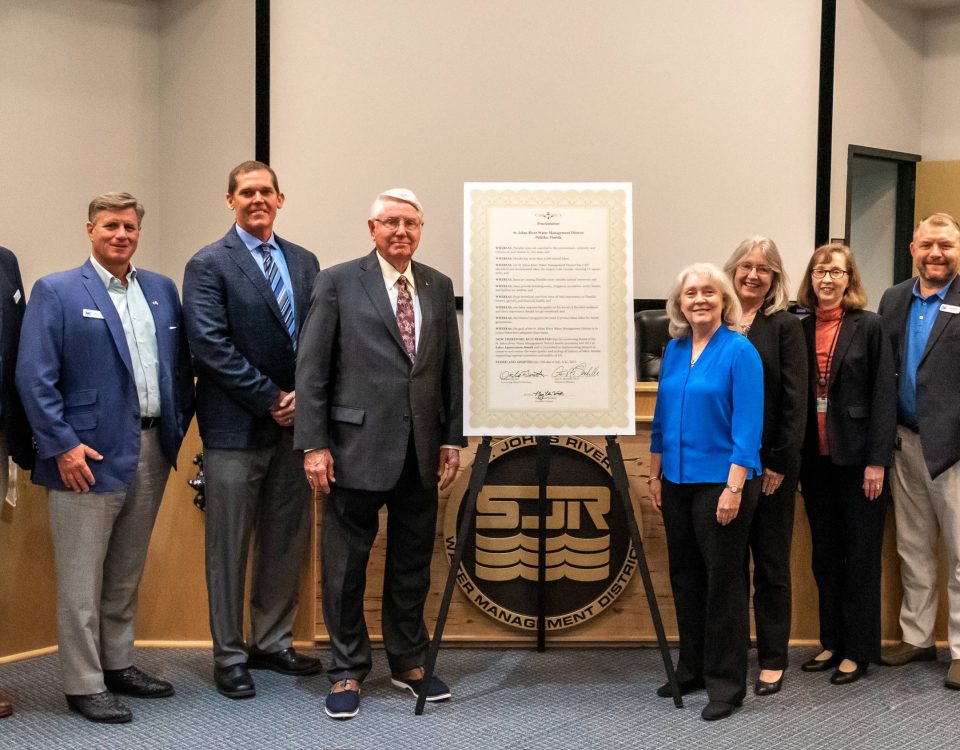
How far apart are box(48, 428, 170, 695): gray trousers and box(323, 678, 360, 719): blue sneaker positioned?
66cm

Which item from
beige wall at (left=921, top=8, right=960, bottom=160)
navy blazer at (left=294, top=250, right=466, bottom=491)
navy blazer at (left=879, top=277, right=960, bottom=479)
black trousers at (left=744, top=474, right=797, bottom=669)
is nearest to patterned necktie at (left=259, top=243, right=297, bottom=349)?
navy blazer at (left=294, top=250, right=466, bottom=491)

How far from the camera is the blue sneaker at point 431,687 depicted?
9.43 feet

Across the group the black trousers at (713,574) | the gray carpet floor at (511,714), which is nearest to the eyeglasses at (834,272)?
the black trousers at (713,574)

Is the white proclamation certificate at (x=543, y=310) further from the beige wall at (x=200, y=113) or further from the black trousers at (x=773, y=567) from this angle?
the beige wall at (x=200, y=113)

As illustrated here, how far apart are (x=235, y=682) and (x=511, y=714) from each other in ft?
2.81

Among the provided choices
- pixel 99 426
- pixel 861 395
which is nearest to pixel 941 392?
pixel 861 395

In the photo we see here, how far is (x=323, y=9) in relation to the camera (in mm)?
4715

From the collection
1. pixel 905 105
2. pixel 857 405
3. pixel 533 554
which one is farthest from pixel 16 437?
pixel 905 105

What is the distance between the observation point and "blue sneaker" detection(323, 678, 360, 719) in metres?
2.73

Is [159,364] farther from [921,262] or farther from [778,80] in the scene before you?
[778,80]

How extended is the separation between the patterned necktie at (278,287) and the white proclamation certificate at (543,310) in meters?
0.56

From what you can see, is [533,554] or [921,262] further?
[533,554]

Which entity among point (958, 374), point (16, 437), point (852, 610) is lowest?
point (852, 610)

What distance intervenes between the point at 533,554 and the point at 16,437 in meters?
1.74
